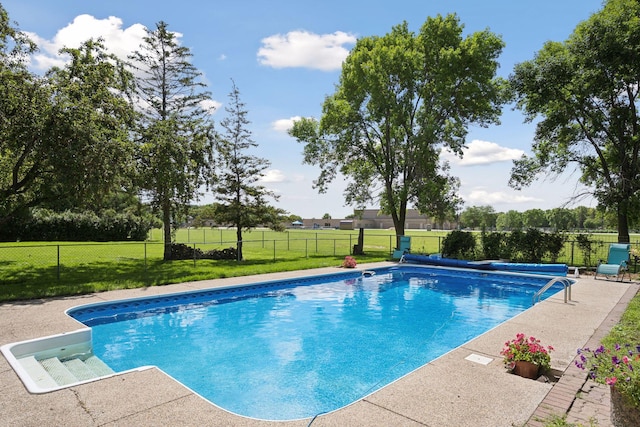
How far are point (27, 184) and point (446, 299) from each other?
14.4 meters

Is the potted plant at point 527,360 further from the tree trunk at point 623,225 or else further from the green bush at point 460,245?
the tree trunk at point 623,225

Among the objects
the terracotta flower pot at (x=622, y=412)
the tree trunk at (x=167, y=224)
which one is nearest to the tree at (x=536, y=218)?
the tree trunk at (x=167, y=224)

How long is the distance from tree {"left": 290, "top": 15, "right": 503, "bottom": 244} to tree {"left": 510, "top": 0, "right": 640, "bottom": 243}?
3.23m

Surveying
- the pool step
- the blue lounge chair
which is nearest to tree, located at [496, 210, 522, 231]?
the blue lounge chair

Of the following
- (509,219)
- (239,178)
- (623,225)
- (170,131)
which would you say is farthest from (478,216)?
(170,131)

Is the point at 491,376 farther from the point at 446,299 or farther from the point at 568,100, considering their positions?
the point at 568,100

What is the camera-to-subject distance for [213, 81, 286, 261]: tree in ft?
65.3

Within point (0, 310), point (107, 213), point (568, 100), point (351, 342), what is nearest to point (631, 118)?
point (568, 100)

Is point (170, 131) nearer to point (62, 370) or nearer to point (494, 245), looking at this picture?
point (62, 370)

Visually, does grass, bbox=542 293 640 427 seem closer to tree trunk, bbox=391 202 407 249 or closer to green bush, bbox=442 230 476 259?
green bush, bbox=442 230 476 259

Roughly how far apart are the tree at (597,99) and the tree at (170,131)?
16418 millimetres

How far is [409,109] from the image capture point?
24.1 meters

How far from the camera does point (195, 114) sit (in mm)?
21203

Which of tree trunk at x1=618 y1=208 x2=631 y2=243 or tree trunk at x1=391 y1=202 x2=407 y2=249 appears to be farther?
tree trunk at x1=391 y1=202 x2=407 y2=249
